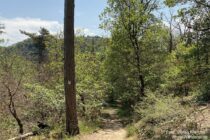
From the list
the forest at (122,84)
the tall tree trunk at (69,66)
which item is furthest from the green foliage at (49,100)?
the tall tree trunk at (69,66)

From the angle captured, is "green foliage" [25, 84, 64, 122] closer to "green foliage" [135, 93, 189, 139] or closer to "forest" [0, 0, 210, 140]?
"forest" [0, 0, 210, 140]

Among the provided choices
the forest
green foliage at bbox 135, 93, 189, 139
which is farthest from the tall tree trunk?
green foliage at bbox 135, 93, 189, 139

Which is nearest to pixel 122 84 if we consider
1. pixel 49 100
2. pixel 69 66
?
pixel 49 100

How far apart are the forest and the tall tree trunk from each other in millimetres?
35

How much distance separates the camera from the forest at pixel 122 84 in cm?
1055

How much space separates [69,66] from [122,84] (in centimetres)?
1165

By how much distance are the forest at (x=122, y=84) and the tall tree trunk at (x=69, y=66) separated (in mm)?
35

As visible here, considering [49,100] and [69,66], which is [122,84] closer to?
[49,100]

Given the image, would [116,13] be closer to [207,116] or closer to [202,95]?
[202,95]

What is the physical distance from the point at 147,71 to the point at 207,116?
38.9ft

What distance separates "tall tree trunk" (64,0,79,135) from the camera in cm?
1181

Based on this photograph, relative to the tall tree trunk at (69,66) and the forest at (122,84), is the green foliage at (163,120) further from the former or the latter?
the tall tree trunk at (69,66)

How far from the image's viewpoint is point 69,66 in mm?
11938

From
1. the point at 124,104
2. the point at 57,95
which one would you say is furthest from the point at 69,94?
the point at 124,104
